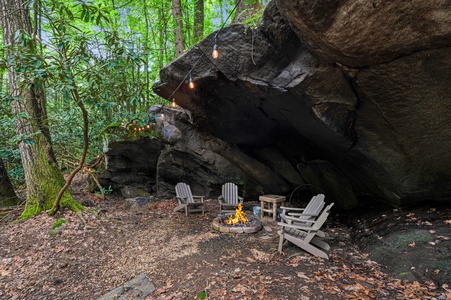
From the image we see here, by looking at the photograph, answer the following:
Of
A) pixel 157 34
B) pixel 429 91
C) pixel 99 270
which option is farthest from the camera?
pixel 157 34

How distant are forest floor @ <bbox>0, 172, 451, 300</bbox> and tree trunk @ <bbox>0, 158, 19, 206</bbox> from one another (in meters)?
0.72

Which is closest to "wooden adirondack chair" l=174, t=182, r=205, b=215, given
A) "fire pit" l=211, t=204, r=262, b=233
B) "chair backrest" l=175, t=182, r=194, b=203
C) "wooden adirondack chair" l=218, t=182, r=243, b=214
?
"chair backrest" l=175, t=182, r=194, b=203

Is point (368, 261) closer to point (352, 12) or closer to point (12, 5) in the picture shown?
point (352, 12)

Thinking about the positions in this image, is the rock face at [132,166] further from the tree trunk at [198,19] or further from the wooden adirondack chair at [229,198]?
the tree trunk at [198,19]

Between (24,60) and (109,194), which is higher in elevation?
(24,60)

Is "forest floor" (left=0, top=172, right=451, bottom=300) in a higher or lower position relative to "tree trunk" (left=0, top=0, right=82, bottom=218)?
lower

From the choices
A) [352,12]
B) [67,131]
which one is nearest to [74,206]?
[67,131]

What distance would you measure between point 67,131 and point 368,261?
892 centimetres

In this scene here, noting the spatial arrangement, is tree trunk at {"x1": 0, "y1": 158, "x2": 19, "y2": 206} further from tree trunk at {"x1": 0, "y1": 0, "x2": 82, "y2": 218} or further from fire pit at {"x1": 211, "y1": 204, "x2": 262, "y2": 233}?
fire pit at {"x1": 211, "y1": 204, "x2": 262, "y2": 233}

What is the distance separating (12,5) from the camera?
192 inches

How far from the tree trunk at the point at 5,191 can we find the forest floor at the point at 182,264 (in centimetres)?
72

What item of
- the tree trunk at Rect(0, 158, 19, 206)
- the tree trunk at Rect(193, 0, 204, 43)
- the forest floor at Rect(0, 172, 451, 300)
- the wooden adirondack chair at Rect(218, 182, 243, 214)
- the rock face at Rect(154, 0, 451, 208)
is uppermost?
the tree trunk at Rect(193, 0, 204, 43)

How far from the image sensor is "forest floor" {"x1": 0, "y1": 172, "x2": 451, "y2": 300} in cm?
288

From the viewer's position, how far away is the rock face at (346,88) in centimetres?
268
